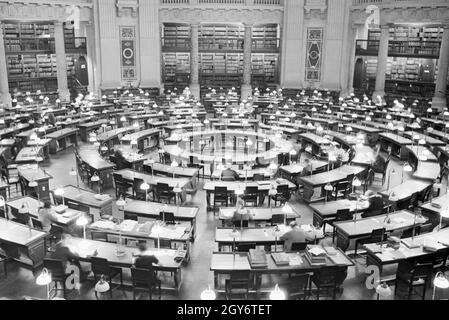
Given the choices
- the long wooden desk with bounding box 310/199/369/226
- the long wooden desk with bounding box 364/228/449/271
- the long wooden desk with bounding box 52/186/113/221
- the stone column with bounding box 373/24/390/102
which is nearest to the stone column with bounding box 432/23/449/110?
the stone column with bounding box 373/24/390/102

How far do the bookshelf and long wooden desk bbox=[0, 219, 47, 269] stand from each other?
20084 mm

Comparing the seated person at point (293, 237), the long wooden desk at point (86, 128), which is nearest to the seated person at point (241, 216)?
the seated person at point (293, 237)

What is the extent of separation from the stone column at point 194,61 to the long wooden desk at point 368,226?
19.4 m

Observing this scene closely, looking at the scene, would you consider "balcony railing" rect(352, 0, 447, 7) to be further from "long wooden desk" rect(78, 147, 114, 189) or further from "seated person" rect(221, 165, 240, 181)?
"long wooden desk" rect(78, 147, 114, 189)

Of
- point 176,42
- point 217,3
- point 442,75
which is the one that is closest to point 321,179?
point 442,75

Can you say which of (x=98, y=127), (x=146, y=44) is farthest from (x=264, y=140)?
(x=146, y=44)

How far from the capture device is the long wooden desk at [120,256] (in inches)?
324

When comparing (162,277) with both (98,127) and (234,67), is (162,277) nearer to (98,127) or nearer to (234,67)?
(98,127)

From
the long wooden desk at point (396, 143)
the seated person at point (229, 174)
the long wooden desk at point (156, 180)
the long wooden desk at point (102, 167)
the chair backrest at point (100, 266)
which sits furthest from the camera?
the long wooden desk at point (396, 143)

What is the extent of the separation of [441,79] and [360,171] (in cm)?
1360

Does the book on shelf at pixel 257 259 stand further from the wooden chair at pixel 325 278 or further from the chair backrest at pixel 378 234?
the chair backrest at pixel 378 234

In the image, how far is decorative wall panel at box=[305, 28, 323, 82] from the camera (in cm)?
2812

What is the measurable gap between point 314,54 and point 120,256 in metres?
22.8

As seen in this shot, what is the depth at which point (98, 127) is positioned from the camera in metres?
20.2
